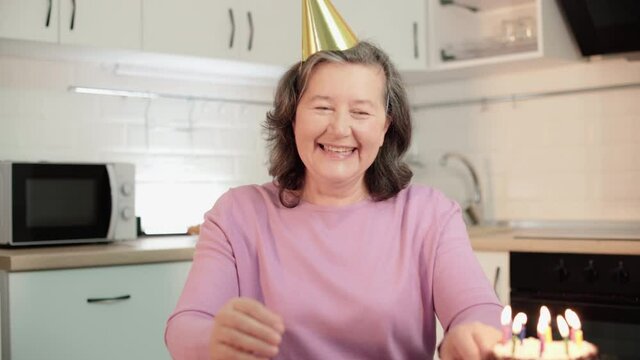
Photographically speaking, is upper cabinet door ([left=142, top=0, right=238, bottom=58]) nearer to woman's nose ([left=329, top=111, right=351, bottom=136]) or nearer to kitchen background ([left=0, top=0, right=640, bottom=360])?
kitchen background ([left=0, top=0, right=640, bottom=360])

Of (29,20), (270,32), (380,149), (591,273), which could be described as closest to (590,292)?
(591,273)

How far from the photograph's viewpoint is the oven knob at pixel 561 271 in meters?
2.80

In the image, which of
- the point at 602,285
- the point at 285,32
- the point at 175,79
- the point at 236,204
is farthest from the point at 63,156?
the point at 602,285

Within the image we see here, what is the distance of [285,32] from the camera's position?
3373 millimetres

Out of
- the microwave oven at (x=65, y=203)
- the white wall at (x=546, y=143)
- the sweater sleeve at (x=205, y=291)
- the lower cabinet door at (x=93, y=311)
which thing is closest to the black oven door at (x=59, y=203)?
the microwave oven at (x=65, y=203)

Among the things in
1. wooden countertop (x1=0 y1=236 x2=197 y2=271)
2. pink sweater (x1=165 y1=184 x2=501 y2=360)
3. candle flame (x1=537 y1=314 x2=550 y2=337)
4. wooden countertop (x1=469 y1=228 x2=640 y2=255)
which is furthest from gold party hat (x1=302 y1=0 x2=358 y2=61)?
wooden countertop (x1=469 y1=228 x2=640 y2=255)

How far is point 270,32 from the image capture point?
3332 mm

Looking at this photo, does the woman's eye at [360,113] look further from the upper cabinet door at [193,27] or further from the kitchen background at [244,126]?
the upper cabinet door at [193,27]

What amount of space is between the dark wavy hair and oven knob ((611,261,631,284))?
1224mm

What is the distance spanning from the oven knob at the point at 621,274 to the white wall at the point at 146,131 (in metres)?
1.67

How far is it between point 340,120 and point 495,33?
2275 millimetres

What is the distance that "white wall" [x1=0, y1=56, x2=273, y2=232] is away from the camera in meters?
3.15

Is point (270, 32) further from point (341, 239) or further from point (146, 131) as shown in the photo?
point (341, 239)

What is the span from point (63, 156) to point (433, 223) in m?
2.01
